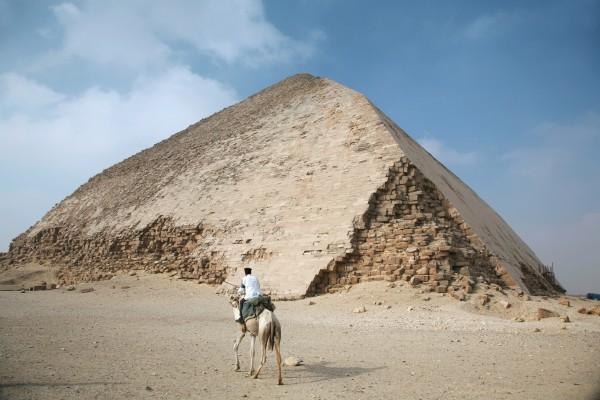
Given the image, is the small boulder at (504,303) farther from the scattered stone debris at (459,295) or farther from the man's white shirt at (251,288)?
the man's white shirt at (251,288)

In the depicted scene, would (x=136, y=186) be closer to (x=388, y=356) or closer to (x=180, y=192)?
(x=180, y=192)

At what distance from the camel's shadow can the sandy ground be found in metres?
0.02

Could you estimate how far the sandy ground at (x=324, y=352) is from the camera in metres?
4.59

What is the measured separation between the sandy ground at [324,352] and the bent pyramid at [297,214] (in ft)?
3.68

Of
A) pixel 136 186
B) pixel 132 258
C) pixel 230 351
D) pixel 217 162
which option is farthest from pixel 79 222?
pixel 230 351

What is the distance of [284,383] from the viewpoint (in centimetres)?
500

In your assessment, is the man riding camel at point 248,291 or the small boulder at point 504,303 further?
the small boulder at point 504,303

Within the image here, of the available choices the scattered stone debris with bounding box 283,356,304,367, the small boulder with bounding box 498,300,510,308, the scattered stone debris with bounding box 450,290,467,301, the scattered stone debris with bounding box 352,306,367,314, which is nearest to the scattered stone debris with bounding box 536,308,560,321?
the small boulder with bounding box 498,300,510,308

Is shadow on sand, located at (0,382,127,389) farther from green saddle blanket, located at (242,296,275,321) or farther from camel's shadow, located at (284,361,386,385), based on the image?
camel's shadow, located at (284,361,386,385)

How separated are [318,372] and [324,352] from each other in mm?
1216

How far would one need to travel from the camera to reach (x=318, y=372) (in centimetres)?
550

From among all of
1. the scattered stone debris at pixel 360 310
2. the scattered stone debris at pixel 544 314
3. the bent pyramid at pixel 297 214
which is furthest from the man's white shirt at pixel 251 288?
the scattered stone debris at pixel 544 314

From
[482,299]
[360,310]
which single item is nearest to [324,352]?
[360,310]

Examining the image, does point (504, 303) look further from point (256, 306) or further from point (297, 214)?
point (256, 306)
